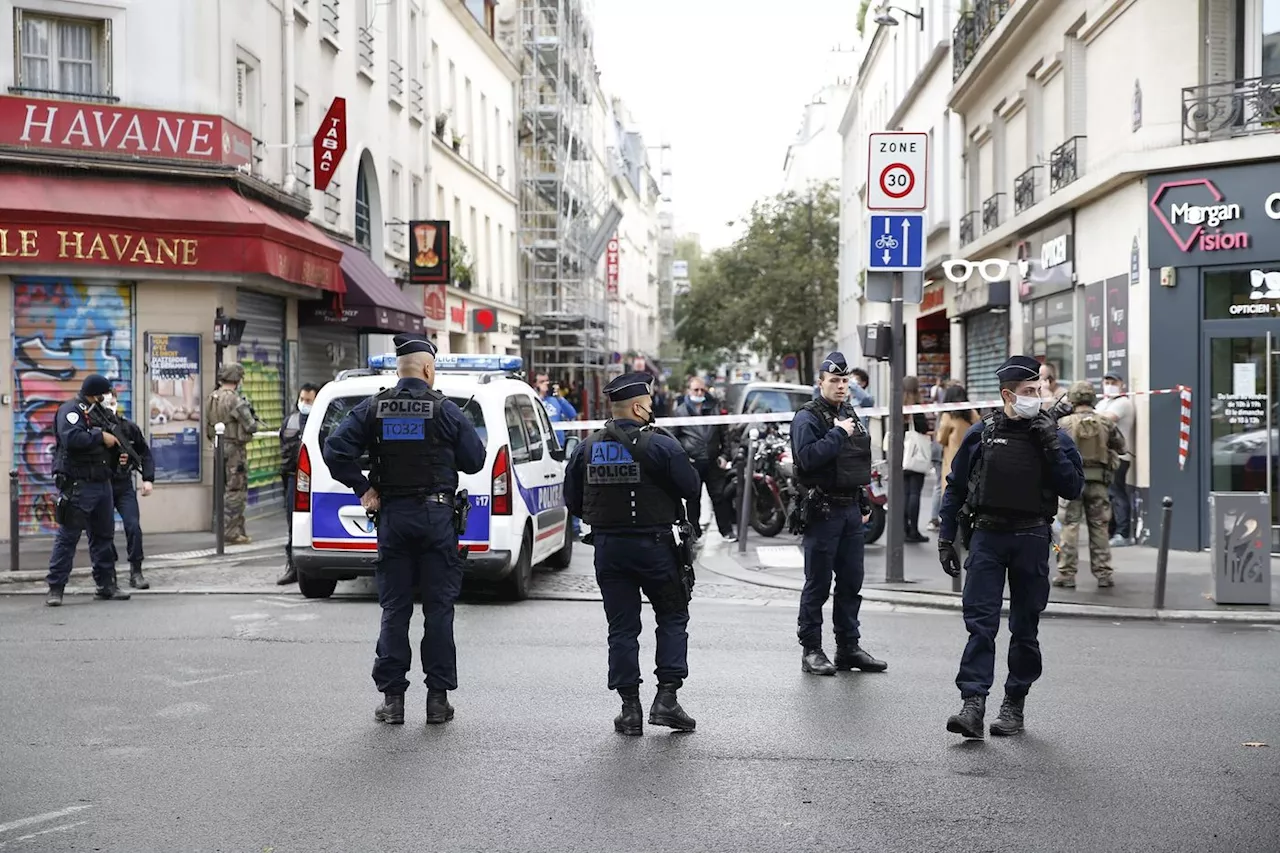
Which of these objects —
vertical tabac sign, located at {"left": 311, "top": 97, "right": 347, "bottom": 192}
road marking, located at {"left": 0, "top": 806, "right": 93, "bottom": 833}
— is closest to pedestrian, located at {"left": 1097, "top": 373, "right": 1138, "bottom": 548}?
vertical tabac sign, located at {"left": 311, "top": 97, "right": 347, "bottom": 192}

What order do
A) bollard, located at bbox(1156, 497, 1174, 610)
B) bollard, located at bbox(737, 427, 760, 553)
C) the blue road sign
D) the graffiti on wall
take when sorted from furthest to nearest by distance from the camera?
the graffiti on wall, bollard, located at bbox(737, 427, 760, 553), the blue road sign, bollard, located at bbox(1156, 497, 1174, 610)

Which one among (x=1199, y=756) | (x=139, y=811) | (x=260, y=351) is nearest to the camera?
(x=139, y=811)

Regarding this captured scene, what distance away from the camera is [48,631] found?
10.4 meters

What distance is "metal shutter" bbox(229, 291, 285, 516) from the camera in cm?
2028

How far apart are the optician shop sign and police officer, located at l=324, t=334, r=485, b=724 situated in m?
10.5

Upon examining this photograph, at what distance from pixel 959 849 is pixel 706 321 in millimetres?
55550

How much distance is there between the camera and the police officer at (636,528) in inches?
289

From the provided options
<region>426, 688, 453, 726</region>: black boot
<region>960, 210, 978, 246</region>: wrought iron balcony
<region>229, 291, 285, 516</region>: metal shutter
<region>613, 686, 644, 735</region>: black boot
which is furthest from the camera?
<region>960, 210, 978, 246</region>: wrought iron balcony

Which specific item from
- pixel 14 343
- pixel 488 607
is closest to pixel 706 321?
pixel 14 343

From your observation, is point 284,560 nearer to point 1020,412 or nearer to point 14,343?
point 14,343

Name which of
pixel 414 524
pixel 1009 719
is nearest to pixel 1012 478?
pixel 1009 719

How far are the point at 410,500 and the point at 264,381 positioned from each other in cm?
1445

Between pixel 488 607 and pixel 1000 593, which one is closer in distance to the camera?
pixel 1000 593

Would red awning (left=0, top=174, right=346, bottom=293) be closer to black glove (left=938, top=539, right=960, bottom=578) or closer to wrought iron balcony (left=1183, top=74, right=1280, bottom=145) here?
wrought iron balcony (left=1183, top=74, right=1280, bottom=145)
